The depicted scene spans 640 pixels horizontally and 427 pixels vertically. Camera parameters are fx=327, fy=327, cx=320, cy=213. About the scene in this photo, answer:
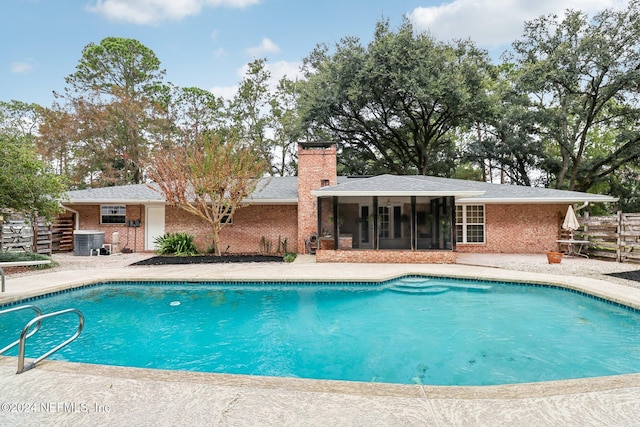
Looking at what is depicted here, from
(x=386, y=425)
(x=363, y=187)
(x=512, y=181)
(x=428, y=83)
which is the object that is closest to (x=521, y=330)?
(x=386, y=425)

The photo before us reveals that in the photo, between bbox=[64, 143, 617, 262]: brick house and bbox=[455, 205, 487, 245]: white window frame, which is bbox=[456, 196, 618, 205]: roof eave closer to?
bbox=[64, 143, 617, 262]: brick house

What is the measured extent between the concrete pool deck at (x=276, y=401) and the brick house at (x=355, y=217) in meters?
7.81

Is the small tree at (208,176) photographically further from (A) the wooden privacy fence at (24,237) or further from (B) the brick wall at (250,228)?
(A) the wooden privacy fence at (24,237)

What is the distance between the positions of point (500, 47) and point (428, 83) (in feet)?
24.4

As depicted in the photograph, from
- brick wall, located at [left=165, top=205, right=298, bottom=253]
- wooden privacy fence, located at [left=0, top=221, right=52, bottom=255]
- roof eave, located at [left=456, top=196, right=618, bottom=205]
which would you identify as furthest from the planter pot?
wooden privacy fence, located at [left=0, top=221, right=52, bottom=255]

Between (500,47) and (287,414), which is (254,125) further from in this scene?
(287,414)

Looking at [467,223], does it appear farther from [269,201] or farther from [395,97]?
[395,97]

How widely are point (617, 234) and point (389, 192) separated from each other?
7214 mm

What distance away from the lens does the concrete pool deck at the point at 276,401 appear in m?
2.45

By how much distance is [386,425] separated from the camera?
237 cm

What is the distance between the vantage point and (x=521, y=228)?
12.9 metres

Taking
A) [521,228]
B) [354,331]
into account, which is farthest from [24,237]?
[521,228]

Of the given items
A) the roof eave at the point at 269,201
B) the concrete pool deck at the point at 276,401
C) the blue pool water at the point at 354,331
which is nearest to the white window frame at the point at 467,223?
the blue pool water at the point at 354,331

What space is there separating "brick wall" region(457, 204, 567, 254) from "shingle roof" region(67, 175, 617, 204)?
2.20ft
